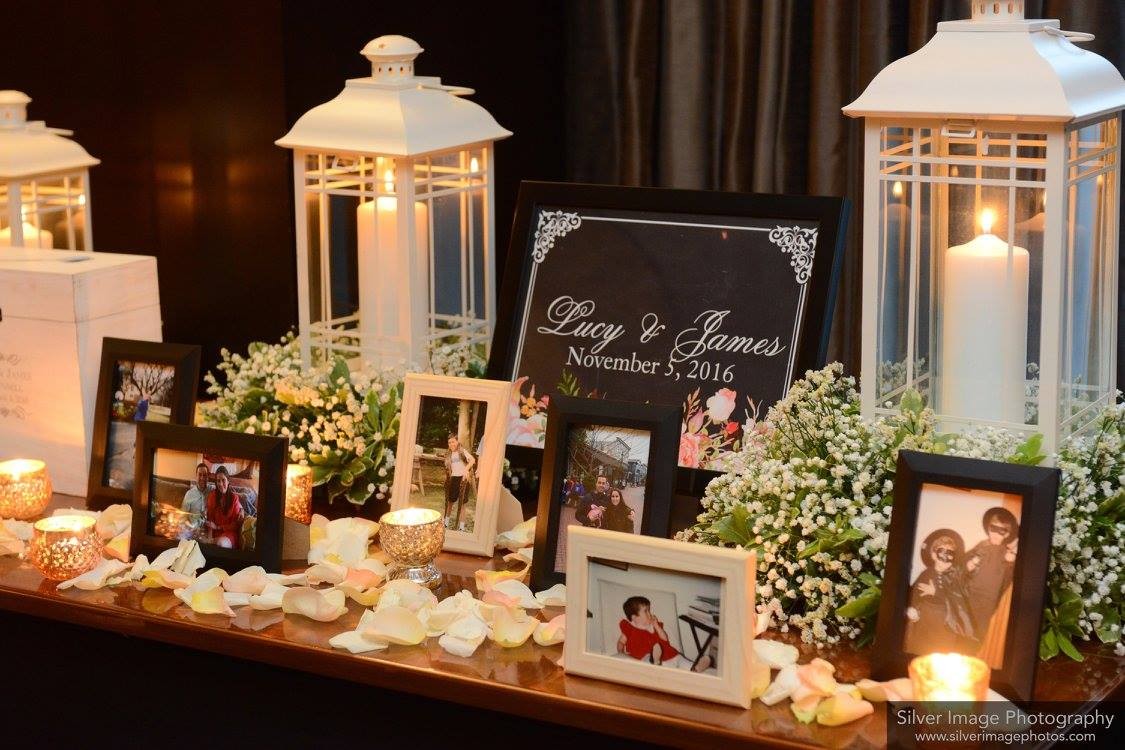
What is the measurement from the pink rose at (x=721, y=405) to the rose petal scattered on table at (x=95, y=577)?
0.69m

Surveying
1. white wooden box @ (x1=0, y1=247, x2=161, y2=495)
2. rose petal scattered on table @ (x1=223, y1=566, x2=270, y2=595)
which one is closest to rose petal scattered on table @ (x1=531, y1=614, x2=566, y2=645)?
rose petal scattered on table @ (x1=223, y1=566, x2=270, y2=595)

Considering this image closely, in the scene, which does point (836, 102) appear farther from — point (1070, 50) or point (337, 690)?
point (337, 690)

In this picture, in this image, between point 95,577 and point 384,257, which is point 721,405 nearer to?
point 384,257

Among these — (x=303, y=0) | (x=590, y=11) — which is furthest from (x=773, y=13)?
(x=303, y=0)

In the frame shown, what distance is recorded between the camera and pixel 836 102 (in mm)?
2404

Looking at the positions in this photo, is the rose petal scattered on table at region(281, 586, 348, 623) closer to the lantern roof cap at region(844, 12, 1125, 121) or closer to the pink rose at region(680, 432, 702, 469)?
the pink rose at region(680, 432, 702, 469)

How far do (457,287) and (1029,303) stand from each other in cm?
80

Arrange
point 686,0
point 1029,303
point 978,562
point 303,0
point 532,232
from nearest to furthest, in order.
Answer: point 978,562, point 1029,303, point 532,232, point 303,0, point 686,0

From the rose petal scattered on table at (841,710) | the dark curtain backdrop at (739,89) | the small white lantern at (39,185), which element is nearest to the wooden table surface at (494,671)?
the rose petal scattered on table at (841,710)

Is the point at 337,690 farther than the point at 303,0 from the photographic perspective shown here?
No

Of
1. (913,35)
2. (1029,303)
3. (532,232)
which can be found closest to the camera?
(1029,303)

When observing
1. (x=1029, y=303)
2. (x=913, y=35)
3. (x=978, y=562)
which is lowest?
(x=978, y=562)

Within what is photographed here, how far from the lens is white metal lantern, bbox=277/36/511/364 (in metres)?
1.79

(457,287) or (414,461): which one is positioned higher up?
(457,287)
